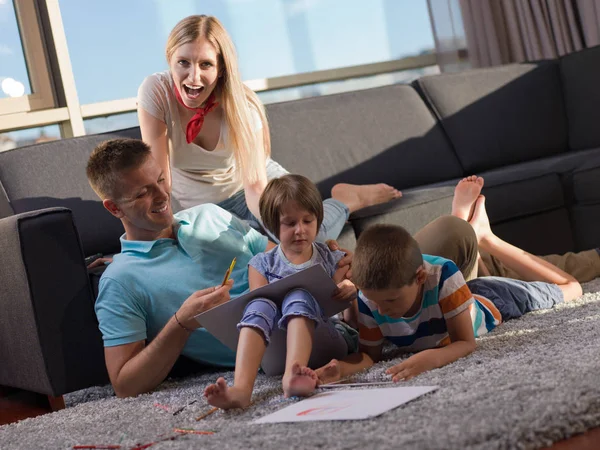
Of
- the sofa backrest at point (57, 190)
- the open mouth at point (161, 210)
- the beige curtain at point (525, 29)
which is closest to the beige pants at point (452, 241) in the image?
the open mouth at point (161, 210)

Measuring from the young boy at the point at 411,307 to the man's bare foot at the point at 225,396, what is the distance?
16 cm

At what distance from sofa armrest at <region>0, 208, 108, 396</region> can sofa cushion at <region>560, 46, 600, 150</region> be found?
218 cm

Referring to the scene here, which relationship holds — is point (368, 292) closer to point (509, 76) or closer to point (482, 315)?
point (482, 315)

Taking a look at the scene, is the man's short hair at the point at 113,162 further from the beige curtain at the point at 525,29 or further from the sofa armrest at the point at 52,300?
the beige curtain at the point at 525,29

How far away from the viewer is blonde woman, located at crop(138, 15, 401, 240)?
2.21m

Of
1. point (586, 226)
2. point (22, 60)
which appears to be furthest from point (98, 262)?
point (22, 60)

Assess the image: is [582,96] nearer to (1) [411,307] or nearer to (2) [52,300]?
(1) [411,307]

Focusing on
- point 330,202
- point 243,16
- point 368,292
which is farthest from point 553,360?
point 243,16

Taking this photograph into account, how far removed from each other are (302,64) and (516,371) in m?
2.83

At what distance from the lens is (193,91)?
2203 millimetres

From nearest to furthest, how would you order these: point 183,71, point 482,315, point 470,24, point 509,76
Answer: point 482,315 → point 183,71 → point 509,76 → point 470,24

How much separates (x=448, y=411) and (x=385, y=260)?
0.45m

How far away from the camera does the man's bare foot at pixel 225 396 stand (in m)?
1.40

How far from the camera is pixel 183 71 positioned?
2203 millimetres
